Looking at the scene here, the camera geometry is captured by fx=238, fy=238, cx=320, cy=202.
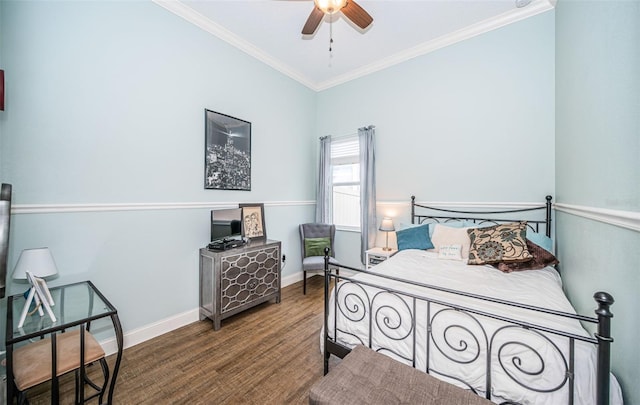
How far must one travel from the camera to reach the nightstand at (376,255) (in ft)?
11.0

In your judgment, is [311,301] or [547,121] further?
[311,301]

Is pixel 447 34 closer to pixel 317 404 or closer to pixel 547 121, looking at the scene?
pixel 547 121

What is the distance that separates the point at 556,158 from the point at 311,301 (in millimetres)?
3206

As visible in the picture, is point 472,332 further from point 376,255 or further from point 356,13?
point 356,13

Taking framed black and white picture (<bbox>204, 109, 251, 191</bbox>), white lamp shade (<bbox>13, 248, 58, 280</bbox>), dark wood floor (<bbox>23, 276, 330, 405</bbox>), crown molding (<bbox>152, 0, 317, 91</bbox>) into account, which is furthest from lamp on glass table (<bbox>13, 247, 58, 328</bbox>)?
crown molding (<bbox>152, 0, 317, 91</bbox>)

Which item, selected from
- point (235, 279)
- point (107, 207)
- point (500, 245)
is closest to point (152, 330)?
point (235, 279)

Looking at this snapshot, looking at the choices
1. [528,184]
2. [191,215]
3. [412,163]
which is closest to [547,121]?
[528,184]

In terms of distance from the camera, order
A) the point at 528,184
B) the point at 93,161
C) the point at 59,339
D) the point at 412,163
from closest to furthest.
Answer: the point at 59,339 < the point at 93,161 < the point at 528,184 < the point at 412,163

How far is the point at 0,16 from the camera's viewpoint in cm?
168

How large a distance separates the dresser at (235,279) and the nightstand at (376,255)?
1.36m

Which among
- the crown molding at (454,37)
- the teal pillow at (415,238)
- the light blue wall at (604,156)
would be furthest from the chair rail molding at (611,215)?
the crown molding at (454,37)

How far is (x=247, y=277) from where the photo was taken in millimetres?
2771

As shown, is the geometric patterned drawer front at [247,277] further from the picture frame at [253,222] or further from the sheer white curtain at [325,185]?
the sheer white curtain at [325,185]

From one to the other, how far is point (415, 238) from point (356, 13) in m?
2.40
